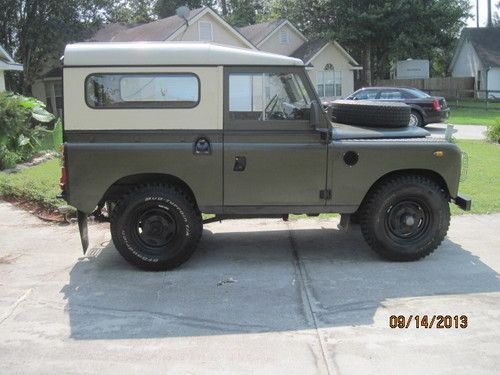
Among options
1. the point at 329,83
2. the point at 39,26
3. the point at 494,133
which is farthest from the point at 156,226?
the point at 329,83

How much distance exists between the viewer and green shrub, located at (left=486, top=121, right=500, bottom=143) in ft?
52.5

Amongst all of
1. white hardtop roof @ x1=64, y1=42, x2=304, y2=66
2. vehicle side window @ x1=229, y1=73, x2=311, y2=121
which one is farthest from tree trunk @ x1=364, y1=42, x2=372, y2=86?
white hardtop roof @ x1=64, y1=42, x2=304, y2=66

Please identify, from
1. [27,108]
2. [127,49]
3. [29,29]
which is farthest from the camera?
[29,29]

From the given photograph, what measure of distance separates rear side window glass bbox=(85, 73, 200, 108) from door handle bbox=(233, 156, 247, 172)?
0.65 metres

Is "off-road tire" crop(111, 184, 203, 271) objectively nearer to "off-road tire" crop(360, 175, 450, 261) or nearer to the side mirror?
→ the side mirror

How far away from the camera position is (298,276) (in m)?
5.77

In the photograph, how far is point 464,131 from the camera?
20.1 metres

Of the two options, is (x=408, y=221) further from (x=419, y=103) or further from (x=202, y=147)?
(x=419, y=103)

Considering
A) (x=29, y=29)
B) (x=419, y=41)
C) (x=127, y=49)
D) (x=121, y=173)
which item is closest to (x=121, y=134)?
(x=121, y=173)

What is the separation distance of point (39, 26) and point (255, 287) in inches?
Answer: 987

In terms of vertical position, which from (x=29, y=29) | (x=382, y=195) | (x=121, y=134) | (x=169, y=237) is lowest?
(x=169, y=237)

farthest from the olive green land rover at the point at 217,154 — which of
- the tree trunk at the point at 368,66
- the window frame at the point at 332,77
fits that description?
the tree trunk at the point at 368,66

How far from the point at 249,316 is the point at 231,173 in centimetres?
150

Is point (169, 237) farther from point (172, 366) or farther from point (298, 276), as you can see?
point (172, 366)
